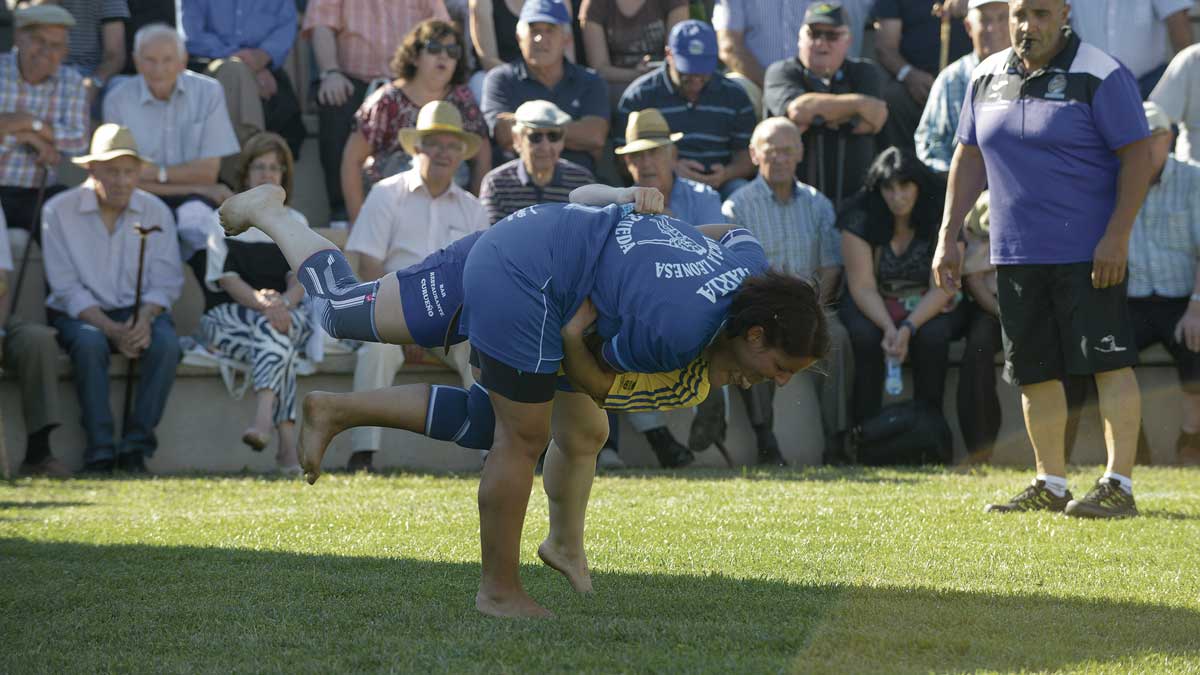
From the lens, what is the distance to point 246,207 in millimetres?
5938

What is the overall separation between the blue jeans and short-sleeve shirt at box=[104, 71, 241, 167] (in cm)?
167

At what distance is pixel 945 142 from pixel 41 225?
6115mm

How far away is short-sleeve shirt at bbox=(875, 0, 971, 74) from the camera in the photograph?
41.1 ft

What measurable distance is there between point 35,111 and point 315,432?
663 centimetres

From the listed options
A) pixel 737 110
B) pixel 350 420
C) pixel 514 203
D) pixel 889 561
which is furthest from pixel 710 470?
pixel 350 420

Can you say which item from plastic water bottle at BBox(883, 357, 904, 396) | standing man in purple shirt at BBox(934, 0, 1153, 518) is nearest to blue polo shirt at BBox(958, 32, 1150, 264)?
standing man in purple shirt at BBox(934, 0, 1153, 518)

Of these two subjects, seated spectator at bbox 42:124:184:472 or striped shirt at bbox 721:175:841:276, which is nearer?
seated spectator at bbox 42:124:184:472

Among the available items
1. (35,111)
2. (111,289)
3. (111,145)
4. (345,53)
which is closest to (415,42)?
(345,53)

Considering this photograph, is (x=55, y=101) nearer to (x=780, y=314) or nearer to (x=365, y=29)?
(x=365, y=29)

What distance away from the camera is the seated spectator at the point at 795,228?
10547 millimetres

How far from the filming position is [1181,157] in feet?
37.6

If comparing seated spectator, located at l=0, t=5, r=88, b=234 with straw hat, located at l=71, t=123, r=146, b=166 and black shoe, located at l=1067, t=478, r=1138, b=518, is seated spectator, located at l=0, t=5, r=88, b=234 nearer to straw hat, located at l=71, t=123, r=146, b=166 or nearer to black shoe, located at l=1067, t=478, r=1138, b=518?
straw hat, located at l=71, t=123, r=146, b=166

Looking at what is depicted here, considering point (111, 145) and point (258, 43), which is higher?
point (258, 43)

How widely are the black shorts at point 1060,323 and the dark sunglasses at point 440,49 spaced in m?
4.91
